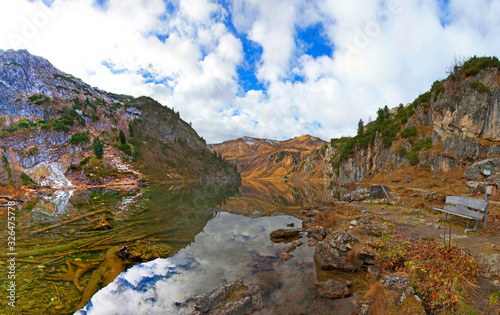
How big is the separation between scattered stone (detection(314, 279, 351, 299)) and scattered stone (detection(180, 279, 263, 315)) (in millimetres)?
2710

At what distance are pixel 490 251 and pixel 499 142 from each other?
40.7m

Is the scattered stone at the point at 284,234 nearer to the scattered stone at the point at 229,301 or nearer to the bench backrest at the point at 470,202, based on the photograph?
the scattered stone at the point at 229,301

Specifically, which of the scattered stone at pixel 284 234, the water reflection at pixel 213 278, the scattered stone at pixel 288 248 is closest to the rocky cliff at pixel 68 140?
the water reflection at pixel 213 278

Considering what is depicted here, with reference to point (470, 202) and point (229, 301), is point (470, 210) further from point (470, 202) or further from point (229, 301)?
point (229, 301)

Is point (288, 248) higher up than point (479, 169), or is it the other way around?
point (479, 169)

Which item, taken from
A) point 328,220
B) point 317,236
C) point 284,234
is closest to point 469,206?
point 317,236

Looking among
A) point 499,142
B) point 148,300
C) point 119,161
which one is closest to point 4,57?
point 119,161

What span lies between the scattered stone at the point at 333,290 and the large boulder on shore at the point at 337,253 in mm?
1864

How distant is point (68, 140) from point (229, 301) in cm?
14273

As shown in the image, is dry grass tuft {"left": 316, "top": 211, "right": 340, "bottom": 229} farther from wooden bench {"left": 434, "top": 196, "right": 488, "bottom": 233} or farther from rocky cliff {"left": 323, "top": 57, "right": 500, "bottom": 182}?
rocky cliff {"left": 323, "top": 57, "right": 500, "bottom": 182}

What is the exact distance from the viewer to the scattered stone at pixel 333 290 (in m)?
7.98

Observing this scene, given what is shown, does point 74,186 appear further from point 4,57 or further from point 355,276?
point 4,57

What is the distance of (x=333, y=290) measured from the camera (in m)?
8.19

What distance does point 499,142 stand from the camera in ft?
105
